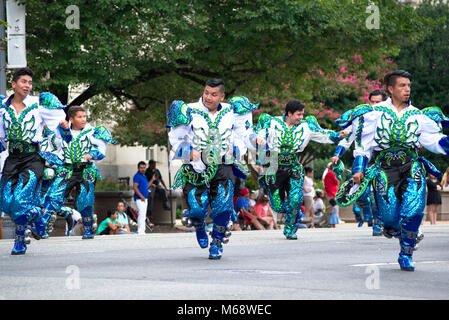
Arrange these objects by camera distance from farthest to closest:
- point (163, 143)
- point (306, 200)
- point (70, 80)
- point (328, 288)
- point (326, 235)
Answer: point (163, 143) < point (306, 200) < point (70, 80) < point (326, 235) < point (328, 288)

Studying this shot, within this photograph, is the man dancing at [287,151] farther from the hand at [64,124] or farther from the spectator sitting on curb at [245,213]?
the spectator sitting on curb at [245,213]

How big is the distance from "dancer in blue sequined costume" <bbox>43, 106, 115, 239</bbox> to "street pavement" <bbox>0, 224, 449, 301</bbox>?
0.66 m

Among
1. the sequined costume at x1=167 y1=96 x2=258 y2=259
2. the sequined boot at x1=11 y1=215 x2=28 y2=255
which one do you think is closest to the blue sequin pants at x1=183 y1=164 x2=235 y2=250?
the sequined costume at x1=167 y1=96 x2=258 y2=259

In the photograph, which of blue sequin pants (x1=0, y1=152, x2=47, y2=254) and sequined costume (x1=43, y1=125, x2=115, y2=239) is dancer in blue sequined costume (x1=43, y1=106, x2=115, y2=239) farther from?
blue sequin pants (x1=0, y1=152, x2=47, y2=254)

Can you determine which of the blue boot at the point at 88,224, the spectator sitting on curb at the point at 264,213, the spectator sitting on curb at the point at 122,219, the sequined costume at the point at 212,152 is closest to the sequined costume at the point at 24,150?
the sequined costume at the point at 212,152

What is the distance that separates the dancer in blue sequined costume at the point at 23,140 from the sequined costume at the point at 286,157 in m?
4.01

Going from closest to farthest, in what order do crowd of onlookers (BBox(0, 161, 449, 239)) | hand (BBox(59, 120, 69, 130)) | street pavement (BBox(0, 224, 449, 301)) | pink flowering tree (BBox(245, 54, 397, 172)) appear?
street pavement (BBox(0, 224, 449, 301)) < hand (BBox(59, 120, 69, 130)) < crowd of onlookers (BBox(0, 161, 449, 239)) < pink flowering tree (BBox(245, 54, 397, 172))

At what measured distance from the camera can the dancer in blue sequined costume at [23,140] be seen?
11.1 metres

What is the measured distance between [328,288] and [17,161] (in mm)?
4841

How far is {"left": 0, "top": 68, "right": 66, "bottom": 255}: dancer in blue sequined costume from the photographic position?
11.1 metres

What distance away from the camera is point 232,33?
1988cm

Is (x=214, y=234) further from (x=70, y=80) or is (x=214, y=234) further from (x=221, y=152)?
(x=70, y=80)

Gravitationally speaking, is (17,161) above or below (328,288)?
above
